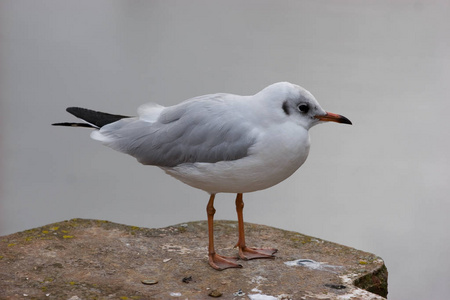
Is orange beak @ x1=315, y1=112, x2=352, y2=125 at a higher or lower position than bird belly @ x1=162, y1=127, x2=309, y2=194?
higher

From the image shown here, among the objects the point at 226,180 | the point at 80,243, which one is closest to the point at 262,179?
the point at 226,180

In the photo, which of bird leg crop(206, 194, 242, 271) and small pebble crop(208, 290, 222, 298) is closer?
small pebble crop(208, 290, 222, 298)

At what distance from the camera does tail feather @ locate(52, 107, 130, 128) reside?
15.3ft

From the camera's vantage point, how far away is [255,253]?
185 inches

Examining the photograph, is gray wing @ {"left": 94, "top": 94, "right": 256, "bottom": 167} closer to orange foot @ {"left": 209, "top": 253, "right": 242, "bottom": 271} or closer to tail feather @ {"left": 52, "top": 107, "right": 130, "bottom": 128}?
tail feather @ {"left": 52, "top": 107, "right": 130, "bottom": 128}

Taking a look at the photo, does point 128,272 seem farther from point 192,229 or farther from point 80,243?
point 192,229

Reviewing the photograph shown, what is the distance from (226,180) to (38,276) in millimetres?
1308

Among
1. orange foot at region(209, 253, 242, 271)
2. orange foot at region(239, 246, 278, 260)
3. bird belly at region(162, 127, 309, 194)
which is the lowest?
orange foot at region(209, 253, 242, 271)

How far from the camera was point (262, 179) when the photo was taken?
4.12 meters

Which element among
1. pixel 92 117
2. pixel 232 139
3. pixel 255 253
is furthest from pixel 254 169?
pixel 92 117

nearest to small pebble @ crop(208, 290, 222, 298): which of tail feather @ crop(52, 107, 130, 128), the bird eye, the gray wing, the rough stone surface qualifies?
the rough stone surface

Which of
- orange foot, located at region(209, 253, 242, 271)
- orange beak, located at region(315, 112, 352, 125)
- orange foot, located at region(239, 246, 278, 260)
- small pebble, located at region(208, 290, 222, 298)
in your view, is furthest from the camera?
orange foot, located at region(239, 246, 278, 260)

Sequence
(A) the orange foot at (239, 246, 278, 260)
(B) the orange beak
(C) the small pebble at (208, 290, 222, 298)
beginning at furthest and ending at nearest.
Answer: (A) the orange foot at (239, 246, 278, 260), (B) the orange beak, (C) the small pebble at (208, 290, 222, 298)

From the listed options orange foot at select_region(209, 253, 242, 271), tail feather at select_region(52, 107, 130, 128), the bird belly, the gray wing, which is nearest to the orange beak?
the bird belly
